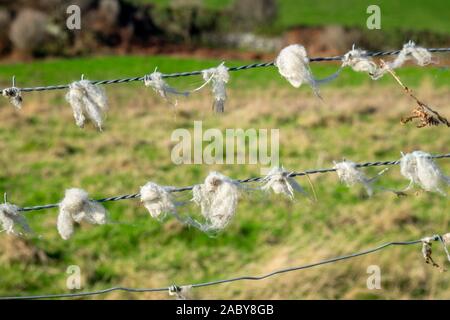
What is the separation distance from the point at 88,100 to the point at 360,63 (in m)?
1.36

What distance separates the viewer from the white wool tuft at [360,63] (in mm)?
3463

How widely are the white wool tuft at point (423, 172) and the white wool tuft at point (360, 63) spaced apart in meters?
0.45

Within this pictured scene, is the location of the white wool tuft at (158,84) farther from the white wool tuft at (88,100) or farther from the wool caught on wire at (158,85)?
the white wool tuft at (88,100)

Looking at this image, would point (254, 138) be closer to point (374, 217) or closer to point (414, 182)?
point (374, 217)

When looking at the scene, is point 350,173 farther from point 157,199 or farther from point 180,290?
point 180,290

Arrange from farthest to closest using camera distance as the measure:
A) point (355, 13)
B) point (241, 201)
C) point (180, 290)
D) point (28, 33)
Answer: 1. point (355, 13)
2. point (28, 33)
3. point (241, 201)
4. point (180, 290)

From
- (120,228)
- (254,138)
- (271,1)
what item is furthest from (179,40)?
(120,228)

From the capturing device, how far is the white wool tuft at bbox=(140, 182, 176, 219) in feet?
11.5

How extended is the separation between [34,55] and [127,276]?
3657cm

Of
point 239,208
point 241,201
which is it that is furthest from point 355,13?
point 239,208

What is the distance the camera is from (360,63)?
11.5 feet

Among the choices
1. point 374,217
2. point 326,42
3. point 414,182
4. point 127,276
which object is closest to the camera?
point 414,182

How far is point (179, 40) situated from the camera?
49344mm

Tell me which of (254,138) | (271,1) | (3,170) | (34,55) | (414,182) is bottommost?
(414,182)
